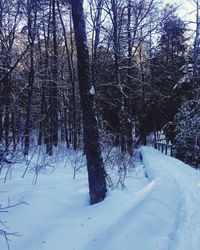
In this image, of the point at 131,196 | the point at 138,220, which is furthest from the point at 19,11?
the point at 138,220

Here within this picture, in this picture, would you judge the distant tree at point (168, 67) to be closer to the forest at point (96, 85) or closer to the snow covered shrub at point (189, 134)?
the forest at point (96, 85)

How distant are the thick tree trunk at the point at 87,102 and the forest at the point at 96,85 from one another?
0.02 m

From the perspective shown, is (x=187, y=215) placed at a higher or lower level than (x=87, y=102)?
lower

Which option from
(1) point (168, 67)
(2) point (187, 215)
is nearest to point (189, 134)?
(2) point (187, 215)

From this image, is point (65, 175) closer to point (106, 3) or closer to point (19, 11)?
point (19, 11)

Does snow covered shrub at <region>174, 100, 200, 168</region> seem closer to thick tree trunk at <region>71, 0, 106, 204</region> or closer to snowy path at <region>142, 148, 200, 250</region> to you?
snowy path at <region>142, 148, 200, 250</region>

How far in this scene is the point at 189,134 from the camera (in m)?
17.5

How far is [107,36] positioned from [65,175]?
13.8 metres

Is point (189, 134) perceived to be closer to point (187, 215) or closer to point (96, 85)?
point (96, 85)

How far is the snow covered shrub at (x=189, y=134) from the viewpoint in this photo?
56.6 ft

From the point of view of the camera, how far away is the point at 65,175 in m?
9.71

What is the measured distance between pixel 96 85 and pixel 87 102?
45.3 ft

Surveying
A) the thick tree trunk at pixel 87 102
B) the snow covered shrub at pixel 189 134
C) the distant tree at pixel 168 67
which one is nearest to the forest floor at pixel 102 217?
the thick tree trunk at pixel 87 102

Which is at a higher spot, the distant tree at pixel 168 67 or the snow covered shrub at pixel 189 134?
the distant tree at pixel 168 67
